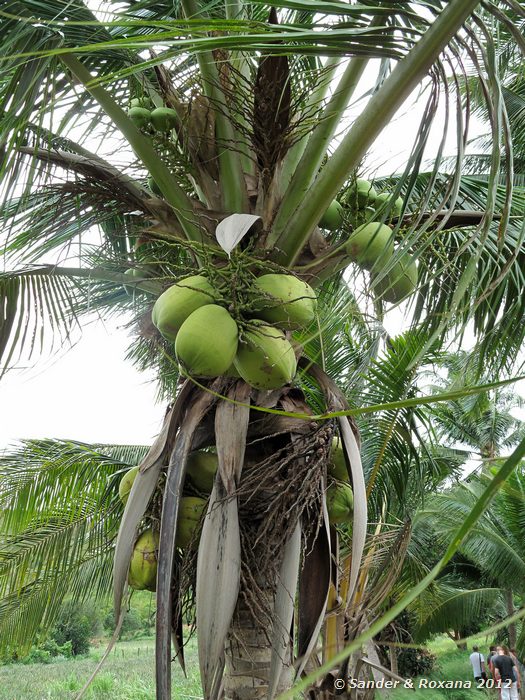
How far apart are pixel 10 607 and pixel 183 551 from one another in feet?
9.44

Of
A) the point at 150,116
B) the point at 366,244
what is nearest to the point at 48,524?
the point at 150,116

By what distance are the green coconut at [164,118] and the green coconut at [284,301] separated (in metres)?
0.71

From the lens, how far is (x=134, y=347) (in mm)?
3938

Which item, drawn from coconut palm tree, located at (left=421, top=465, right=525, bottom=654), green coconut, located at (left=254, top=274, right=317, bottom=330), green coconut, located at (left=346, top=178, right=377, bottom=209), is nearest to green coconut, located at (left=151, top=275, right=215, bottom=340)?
green coconut, located at (left=254, top=274, right=317, bottom=330)

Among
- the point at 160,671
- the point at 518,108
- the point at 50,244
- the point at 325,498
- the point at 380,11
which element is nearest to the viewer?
the point at 380,11

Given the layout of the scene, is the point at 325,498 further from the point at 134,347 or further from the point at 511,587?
the point at 511,587

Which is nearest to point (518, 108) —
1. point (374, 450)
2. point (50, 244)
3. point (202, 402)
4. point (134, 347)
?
point (374, 450)

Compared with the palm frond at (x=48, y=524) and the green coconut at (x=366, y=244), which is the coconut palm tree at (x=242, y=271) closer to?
the green coconut at (x=366, y=244)

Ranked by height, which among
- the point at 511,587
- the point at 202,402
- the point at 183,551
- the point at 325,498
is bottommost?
the point at 511,587

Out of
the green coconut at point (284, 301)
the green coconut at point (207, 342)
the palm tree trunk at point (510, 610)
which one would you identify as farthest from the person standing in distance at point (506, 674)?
the green coconut at point (207, 342)

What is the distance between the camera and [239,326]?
157cm

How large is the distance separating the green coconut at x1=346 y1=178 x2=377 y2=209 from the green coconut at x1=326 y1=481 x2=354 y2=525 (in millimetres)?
856

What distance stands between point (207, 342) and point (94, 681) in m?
17.4

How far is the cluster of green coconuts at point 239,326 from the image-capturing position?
147cm
